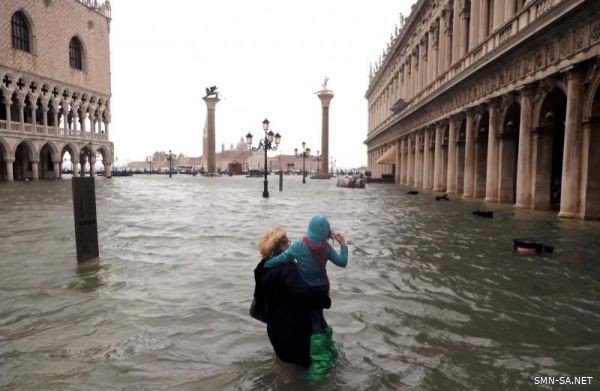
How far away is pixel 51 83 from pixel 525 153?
44.3 metres

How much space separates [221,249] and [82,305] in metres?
3.57

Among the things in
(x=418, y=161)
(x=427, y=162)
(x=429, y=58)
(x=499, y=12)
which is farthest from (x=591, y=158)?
(x=418, y=161)

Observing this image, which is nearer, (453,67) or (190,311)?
(190,311)

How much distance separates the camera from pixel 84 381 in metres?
3.41

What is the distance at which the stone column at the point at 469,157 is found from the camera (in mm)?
21516

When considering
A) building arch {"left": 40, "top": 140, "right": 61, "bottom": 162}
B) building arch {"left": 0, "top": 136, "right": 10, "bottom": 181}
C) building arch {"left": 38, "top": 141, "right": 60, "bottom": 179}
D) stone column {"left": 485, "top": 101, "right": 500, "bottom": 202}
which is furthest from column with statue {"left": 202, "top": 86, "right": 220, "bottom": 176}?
stone column {"left": 485, "top": 101, "right": 500, "bottom": 202}

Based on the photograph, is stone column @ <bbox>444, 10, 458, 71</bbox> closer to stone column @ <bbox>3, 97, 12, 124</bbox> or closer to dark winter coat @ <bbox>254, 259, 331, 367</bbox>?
dark winter coat @ <bbox>254, 259, 331, 367</bbox>

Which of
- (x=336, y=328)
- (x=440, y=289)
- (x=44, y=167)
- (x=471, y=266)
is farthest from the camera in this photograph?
(x=44, y=167)

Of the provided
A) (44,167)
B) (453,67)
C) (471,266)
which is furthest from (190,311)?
(44,167)

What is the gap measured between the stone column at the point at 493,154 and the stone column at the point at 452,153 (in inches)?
202

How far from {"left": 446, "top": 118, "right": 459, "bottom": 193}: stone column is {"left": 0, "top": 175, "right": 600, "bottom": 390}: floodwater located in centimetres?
1512

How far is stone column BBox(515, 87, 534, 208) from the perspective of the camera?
1547cm

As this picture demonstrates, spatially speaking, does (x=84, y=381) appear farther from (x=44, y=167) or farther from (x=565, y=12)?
(x=44, y=167)

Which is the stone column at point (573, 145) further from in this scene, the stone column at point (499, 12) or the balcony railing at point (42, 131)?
the balcony railing at point (42, 131)
